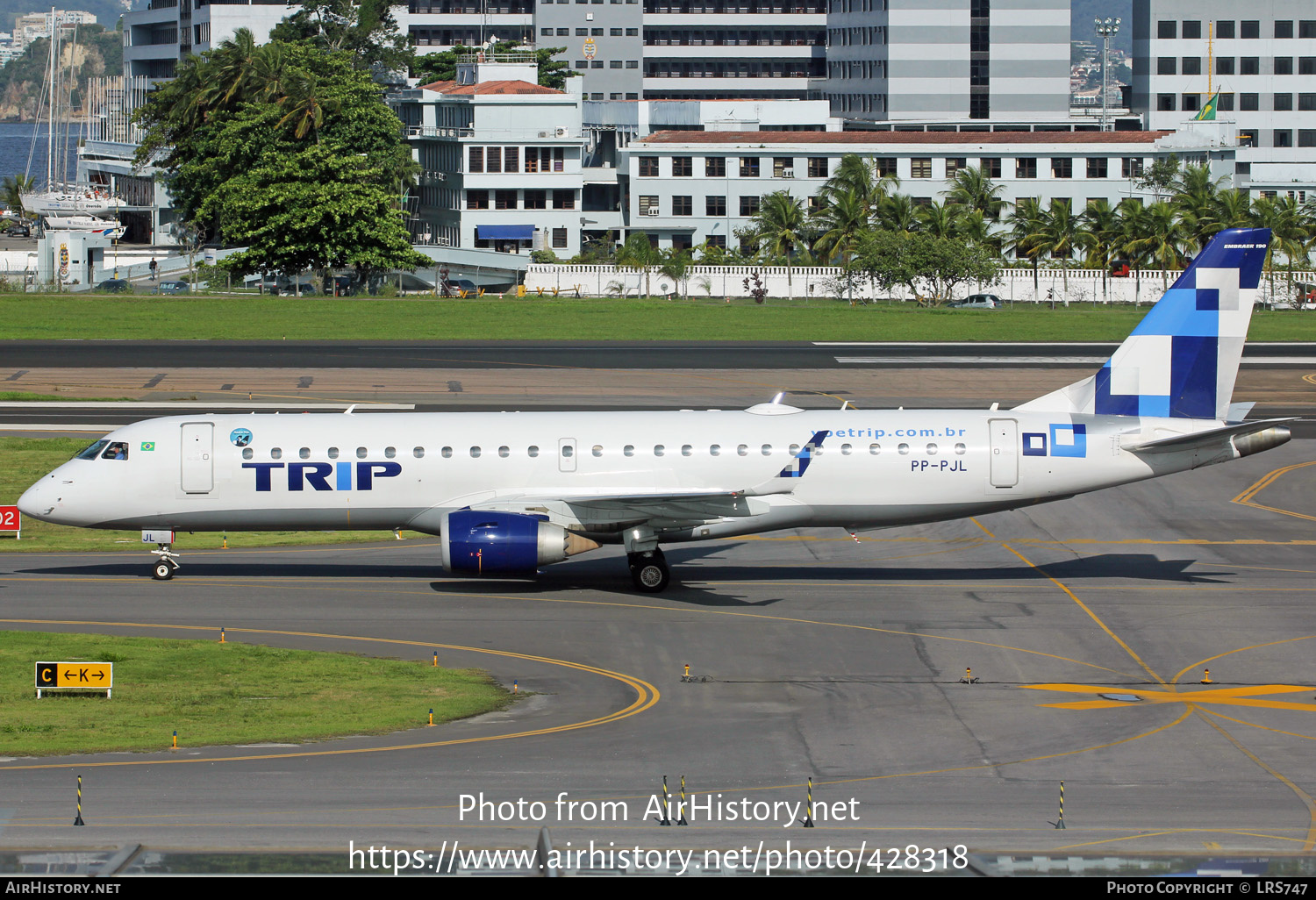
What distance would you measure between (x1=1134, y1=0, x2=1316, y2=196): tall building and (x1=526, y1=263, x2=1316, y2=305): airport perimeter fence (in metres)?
77.2

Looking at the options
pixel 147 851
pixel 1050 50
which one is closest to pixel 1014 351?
pixel 147 851

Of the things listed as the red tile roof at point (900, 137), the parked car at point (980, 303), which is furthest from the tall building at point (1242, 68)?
the parked car at point (980, 303)

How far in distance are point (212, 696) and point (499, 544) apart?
876 cm

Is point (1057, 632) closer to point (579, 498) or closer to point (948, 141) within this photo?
point (579, 498)

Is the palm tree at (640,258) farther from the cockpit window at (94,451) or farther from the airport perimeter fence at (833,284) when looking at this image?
the cockpit window at (94,451)

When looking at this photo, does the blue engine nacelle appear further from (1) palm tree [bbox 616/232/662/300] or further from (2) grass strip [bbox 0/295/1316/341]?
(1) palm tree [bbox 616/232/662/300]

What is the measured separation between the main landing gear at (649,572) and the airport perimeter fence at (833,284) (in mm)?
85669

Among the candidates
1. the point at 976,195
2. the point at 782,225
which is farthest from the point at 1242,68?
the point at 782,225

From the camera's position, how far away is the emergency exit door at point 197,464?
34469 mm

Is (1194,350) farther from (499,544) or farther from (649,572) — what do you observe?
(499,544)

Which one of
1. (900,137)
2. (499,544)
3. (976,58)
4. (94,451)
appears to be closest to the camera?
(499,544)

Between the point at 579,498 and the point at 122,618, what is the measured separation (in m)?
10.6

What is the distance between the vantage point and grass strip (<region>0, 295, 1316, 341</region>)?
91250 mm

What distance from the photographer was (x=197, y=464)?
34500 millimetres
